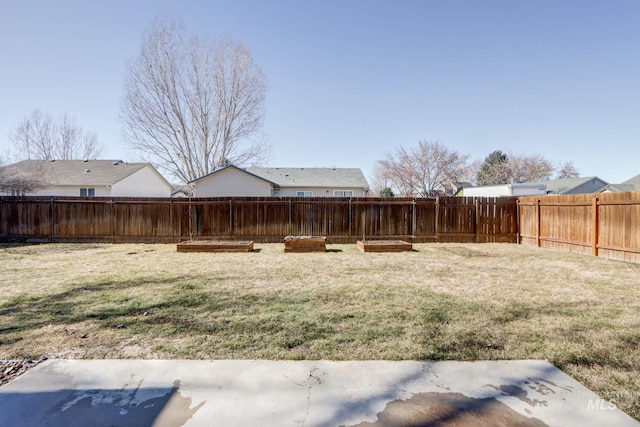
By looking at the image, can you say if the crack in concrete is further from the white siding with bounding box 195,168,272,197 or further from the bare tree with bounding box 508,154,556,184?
the bare tree with bounding box 508,154,556,184

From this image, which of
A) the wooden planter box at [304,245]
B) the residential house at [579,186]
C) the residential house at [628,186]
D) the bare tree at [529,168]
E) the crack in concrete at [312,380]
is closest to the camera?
Result: the crack in concrete at [312,380]

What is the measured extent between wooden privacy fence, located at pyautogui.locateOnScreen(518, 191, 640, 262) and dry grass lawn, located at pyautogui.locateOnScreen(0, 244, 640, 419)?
105 cm

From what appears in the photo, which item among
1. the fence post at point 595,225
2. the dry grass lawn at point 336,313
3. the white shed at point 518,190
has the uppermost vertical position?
the white shed at point 518,190

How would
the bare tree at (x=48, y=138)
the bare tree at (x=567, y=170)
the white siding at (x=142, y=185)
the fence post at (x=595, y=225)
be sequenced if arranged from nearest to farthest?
the fence post at (x=595, y=225) → the white siding at (x=142, y=185) → the bare tree at (x=48, y=138) → the bare tree at (x=567, y=170)

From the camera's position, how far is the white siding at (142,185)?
76.2 ft

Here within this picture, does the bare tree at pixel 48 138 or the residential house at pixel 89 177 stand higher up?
the bare tree at pixel 48 138

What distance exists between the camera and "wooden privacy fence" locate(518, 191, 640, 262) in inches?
306

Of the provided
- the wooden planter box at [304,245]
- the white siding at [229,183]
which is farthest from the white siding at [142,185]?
the wooden planter box at [304,245]

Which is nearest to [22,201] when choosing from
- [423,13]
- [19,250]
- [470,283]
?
[19,250]

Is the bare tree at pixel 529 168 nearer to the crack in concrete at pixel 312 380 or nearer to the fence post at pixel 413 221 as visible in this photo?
the fence post at pixel 413 221

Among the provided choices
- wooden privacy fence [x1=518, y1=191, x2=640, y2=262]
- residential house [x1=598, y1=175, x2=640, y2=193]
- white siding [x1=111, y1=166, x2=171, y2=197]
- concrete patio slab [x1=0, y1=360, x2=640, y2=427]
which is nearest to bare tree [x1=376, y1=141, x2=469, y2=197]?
residential house [x1=598, y1=175, x2=640, y2=193]

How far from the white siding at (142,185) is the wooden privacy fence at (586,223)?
25236 mm

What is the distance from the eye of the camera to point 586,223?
9.04m

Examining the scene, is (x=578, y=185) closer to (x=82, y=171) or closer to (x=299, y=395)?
(x=299, y=395)
